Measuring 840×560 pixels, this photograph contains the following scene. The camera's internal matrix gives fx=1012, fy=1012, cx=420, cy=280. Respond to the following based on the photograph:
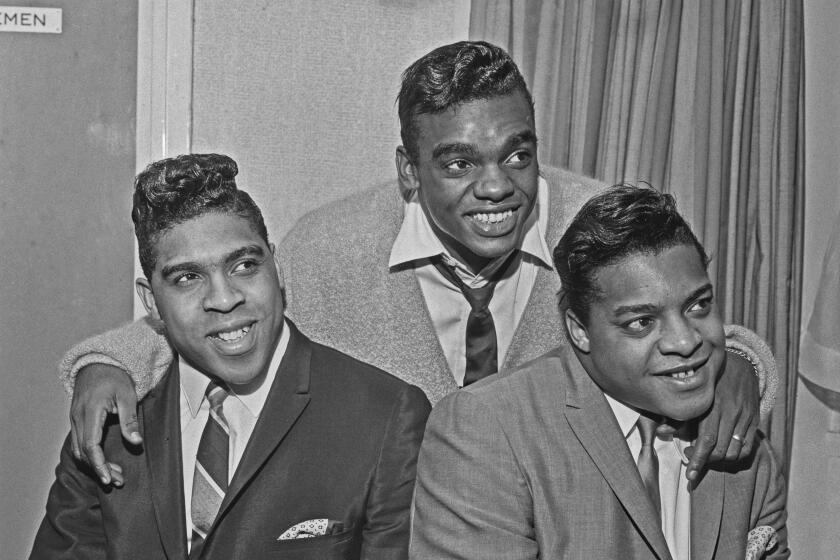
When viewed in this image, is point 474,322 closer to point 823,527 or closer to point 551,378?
point 551,378

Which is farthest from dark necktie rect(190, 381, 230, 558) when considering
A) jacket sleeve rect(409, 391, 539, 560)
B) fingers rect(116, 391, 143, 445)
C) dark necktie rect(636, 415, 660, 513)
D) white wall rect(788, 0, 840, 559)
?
white wall rect(788, 0, 840, 559)

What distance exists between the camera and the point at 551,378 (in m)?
1.82

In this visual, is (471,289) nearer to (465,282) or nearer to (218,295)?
(465,282)


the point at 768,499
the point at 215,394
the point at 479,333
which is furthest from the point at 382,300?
the point at 768,499

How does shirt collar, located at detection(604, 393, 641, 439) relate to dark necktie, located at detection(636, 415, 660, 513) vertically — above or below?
above

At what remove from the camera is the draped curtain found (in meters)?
2.79

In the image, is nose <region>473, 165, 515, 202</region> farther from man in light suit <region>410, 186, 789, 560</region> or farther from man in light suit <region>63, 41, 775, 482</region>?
man in light suit <region>410, 186, 789, 560</region>

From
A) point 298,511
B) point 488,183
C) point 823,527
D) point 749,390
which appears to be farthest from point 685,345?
point 823,527

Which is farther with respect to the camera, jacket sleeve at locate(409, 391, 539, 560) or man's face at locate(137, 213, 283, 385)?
man's face at locate(137, 213, 283, 385)

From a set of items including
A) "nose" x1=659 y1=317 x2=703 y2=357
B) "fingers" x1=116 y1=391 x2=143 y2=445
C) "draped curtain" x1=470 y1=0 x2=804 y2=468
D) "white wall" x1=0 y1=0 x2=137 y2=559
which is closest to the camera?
"nose" x1=659 y1=317 x2=703 y2=357

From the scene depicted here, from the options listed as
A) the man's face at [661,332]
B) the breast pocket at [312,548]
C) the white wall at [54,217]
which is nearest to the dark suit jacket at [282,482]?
the breast pocket at [312,548]

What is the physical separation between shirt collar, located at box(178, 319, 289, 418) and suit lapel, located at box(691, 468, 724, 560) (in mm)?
791

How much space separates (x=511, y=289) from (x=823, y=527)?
1.47 meters

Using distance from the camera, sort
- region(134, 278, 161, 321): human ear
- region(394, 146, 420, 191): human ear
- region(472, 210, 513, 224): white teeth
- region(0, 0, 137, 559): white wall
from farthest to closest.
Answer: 1. region(0, 0, 137, 559): white wall
2. region(394, 146, 420, 191): human ear
3. region(472, 210, 513, 224): white teeth
4. region(134, 278, 161, 321): human ear
